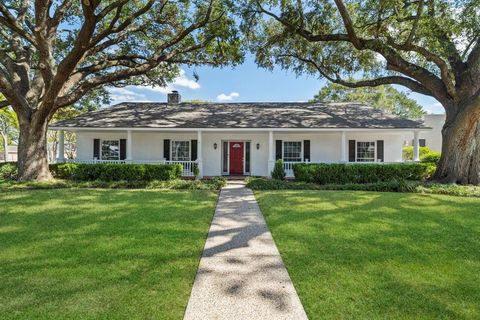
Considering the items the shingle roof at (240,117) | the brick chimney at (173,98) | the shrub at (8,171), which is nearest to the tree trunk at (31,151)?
the shingle roof at (240,117)

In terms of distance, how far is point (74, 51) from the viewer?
995 centimetres

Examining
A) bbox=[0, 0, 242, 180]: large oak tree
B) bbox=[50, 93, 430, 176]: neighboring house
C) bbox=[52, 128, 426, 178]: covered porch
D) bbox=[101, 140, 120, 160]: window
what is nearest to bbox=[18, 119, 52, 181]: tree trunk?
bbox=[0, 0, 242, 180]: large oak tree

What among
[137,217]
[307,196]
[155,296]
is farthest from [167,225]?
[307,196]

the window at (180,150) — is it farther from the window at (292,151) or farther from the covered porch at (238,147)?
the window at (292,151)

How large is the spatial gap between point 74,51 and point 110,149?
7572mm

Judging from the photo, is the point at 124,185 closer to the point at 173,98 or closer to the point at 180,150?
the point at 180,150

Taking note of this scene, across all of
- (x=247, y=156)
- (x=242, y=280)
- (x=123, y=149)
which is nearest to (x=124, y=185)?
(x=123, y=149)

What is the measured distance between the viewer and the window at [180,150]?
16578 millimetres

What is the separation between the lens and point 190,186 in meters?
11.8

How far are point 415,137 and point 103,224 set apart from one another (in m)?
15.5

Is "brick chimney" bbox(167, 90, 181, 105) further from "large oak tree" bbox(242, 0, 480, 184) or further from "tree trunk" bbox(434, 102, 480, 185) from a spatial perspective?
"tree trunk" bbox(434, 102, 480, 185)

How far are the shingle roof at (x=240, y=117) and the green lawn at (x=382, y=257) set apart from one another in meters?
7.68

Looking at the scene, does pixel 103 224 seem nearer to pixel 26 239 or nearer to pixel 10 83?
pixel 26 239

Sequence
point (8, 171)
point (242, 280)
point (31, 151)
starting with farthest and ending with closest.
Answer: point (8, 171)
point (31, 151)
point (242, 280)
